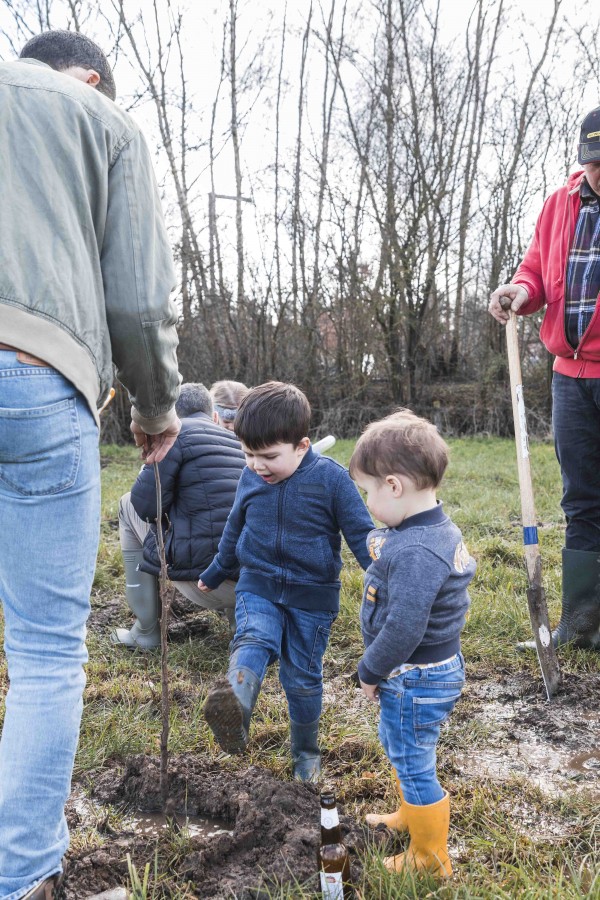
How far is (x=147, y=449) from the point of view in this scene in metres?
2.49

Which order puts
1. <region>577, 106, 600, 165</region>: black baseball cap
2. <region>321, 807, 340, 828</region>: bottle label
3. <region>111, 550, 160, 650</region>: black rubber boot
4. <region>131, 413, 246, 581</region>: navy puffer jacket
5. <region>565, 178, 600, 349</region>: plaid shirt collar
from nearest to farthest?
<region>321, 807, 340, 828</region>: bottle label, <region>577, 106, 600, 165</region>: black baseball cap, <region>565, 178, 600, 349</region>: plaid shirt collar, <region>131, 413, 246, 581</region>: navy puffer jacket, <region>111, 550, 160, 650</region>: black rubber boot

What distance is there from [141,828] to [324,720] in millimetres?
900

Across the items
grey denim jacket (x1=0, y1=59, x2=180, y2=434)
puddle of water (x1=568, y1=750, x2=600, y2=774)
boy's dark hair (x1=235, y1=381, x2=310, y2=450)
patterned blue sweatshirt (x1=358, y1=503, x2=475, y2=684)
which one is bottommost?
puddle of water (x1=568, y1=750, x2=600, y2=774)

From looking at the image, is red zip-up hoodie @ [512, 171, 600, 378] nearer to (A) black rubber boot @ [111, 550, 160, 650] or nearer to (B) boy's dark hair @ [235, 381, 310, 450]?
(B) boy's dark hair @ [235, 381, 310, 450]

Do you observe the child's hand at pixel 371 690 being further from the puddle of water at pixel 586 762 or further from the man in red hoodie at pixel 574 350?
the man in red hoodie at pixel 574 350

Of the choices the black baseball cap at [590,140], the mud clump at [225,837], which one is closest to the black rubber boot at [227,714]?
the mud clump at [225,837]

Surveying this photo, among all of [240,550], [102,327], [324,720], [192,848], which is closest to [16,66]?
[102,327]

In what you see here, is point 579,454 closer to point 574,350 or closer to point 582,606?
point 574,350

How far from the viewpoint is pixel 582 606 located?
3625 millimetres

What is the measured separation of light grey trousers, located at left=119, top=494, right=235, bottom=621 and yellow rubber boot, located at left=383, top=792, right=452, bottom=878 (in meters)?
1.69

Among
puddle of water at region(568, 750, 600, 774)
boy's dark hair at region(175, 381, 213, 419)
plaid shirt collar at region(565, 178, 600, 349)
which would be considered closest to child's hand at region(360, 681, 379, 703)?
puddle of water at region(568, 750, 600, 774)

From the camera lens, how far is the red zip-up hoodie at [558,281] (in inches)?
137

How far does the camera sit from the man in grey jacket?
5.54 feet

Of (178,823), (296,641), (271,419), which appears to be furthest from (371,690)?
(271,419)
